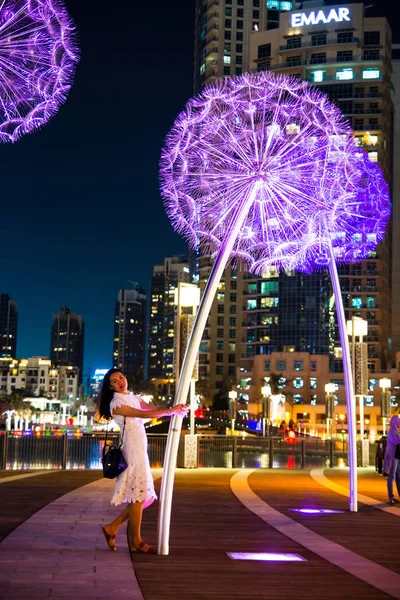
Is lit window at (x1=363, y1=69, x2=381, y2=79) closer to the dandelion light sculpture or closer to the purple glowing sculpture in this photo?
the dandelion light sculpture

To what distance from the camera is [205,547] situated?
10.8 meters

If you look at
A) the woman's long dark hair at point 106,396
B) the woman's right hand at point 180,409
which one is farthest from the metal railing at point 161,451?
the woman's right hand at point 180,409

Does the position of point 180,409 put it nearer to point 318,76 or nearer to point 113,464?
point 113,464

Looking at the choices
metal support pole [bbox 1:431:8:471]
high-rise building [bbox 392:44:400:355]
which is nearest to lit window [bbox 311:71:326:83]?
high-rise building [bbox 392:44:400:355]

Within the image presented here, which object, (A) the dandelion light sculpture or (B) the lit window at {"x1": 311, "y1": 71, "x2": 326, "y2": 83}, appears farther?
(B) the lit window at {"x1": 311, "y1": 71, "x2": 326, "y2": 83}

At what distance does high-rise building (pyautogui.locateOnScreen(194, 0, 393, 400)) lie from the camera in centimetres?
14038

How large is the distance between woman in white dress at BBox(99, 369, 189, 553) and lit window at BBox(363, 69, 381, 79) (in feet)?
465

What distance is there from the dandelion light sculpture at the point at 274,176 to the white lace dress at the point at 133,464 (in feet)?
16.5

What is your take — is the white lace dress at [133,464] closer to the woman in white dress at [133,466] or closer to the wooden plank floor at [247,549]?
the woman in white dress at [133,466]

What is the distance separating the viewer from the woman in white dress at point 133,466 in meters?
9.92

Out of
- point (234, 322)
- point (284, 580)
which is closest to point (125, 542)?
point (284, 580)

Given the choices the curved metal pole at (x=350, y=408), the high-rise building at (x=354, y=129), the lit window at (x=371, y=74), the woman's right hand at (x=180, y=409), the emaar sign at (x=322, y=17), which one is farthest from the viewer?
the emaar sign at (x=322, y=17)

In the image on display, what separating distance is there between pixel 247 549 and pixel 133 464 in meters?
1.94

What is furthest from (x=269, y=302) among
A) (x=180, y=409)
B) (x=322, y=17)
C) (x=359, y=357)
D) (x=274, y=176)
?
(x=180, y=409)
